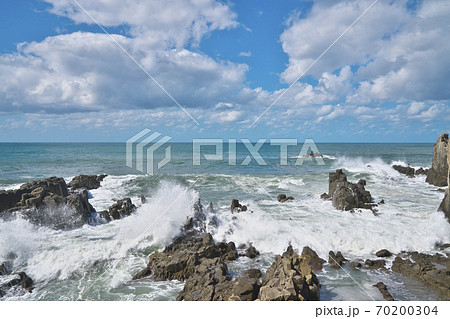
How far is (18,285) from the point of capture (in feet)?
26.9

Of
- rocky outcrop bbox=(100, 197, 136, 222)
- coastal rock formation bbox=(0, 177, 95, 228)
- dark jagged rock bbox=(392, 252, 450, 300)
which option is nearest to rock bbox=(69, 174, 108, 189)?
coastal rock formation bbox=(0, 177, 95, 228)

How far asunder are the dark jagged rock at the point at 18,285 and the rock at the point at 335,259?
31.2ft

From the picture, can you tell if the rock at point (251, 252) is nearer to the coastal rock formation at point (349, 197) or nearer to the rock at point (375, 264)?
the rock at point (375, 264)

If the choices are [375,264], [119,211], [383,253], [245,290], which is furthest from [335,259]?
[119,211]

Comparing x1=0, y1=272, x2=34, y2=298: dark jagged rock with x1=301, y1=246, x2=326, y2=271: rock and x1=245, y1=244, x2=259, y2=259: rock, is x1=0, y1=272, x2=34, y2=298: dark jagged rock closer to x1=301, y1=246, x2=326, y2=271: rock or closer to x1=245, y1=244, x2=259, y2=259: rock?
x1=245, y1=244, x2=259, y2=259: rock

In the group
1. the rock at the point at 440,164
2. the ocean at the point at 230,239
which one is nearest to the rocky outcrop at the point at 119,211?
the ocean at the point at 230,239

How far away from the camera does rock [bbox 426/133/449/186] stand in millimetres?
23542

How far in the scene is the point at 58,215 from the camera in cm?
1308

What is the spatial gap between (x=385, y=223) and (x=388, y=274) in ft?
17.0

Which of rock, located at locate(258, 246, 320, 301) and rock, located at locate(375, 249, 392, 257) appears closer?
rock, located at locate(258, 246, 320, 301)

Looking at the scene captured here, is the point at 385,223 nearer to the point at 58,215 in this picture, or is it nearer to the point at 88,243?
the point at 88,243

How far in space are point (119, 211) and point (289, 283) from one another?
11.4m

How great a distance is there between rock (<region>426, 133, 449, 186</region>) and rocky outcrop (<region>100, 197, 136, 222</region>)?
2512cm

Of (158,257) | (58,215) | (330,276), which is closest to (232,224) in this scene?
(158,257)
